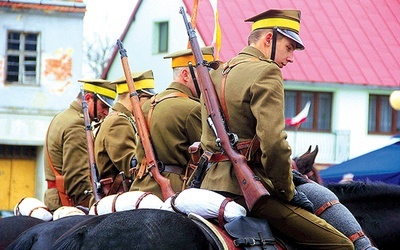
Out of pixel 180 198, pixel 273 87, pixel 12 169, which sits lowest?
pixel 12 169

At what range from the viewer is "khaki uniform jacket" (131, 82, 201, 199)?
8.41 metres

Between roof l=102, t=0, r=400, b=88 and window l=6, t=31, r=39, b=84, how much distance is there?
5301 mm

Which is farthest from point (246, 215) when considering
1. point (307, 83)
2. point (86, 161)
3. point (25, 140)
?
point (307, 83)

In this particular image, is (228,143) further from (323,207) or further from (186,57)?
(186,57)

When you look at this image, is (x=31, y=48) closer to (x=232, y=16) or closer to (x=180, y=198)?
(x=232, y=16)

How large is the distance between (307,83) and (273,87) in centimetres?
2668

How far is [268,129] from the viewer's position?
20.9 feet

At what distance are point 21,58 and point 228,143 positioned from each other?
975 inches

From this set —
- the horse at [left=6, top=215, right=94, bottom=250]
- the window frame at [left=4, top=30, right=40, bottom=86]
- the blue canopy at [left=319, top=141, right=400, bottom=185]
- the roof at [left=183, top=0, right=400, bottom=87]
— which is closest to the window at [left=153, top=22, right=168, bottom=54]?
the roof at [left=183, top=0, right=400, bottom=87]

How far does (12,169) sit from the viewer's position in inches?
1204

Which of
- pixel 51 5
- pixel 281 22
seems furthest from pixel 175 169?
pixel 51 5

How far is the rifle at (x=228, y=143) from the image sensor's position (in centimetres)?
641

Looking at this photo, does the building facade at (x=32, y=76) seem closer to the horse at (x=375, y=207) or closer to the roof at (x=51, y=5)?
the roof at (x=51, y=5)

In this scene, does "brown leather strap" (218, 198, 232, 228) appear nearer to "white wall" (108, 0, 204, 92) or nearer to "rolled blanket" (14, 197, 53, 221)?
"rolled blanket" (14, 197, 53, 221)
